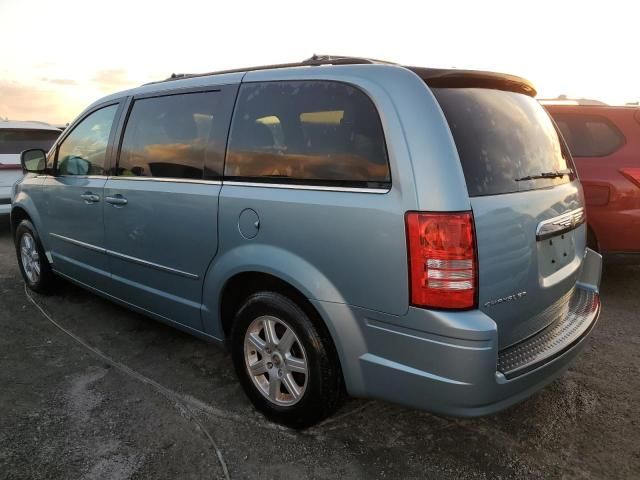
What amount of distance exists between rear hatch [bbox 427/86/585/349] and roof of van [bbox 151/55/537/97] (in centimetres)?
2

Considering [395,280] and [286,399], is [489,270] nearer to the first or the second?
[395,280]

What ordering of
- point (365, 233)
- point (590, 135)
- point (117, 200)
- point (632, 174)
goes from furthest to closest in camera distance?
point (590, 135)
point (632, 174)
point (117, 200)
point (365, 233)

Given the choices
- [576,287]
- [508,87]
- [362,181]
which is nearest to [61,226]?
[362,181]

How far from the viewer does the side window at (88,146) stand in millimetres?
3646

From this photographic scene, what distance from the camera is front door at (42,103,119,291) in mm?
3641

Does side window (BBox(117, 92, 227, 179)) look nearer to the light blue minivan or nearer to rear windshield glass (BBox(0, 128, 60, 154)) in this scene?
the light blue minivan

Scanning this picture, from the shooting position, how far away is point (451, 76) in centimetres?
227

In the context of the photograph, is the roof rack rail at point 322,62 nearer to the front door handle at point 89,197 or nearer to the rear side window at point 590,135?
the front door handle at point 89,197

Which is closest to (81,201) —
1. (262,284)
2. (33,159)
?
(33,159)

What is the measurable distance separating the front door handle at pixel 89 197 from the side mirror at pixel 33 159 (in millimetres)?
934

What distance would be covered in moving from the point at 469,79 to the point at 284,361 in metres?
1.60

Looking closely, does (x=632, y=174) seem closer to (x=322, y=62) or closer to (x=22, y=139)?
(x=322, y=62)

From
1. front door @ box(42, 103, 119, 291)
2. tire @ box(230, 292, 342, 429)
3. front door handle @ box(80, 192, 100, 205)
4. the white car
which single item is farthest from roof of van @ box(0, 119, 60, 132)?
tire @ box(230, 292, 342, 429)

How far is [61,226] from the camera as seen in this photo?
13.5 ft
